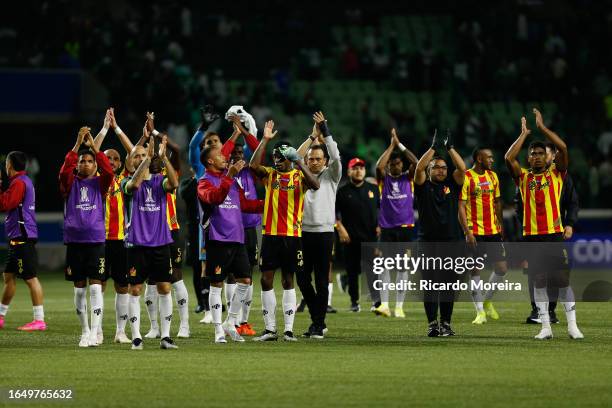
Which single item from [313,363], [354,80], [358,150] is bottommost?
[313,363]

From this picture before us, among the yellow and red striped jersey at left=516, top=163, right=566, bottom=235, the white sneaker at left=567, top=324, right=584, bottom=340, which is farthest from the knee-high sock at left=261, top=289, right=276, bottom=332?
the white sneaker at left=567, top=324, right=584, bottom=340

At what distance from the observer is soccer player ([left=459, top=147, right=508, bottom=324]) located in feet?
57.9

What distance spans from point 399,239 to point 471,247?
1917mm

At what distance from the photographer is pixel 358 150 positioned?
105 ft

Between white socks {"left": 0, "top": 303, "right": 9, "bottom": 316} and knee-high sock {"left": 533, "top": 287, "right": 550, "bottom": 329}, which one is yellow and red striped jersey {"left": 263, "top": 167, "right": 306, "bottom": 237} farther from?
A: white socks {"left": 0, "top": 303, "right": 9, "bottom": 316}

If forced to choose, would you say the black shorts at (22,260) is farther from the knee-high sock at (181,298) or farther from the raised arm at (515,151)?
the raised arm at (515,151)

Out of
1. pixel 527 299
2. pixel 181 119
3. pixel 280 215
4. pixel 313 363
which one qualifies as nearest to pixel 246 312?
pixel 280 215

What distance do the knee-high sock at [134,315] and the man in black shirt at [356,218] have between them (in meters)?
5.73

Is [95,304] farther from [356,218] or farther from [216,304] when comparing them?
[356,218]

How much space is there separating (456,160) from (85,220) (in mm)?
4542

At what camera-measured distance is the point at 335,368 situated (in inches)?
480

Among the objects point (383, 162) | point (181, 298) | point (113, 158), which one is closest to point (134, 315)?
point (181, 298)

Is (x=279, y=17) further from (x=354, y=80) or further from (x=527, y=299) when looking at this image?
(x=527, y=299)

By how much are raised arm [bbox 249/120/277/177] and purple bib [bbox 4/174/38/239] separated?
11.3 feet
